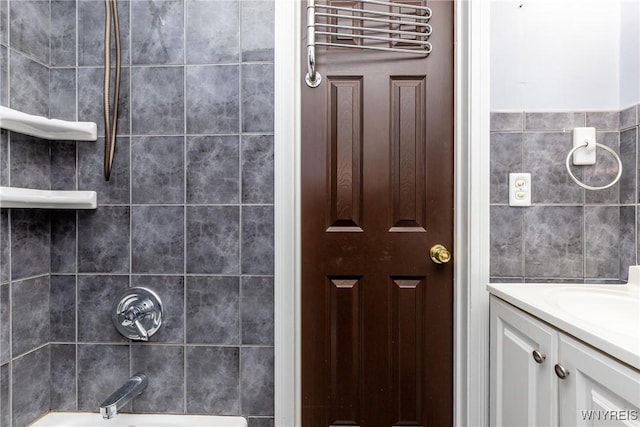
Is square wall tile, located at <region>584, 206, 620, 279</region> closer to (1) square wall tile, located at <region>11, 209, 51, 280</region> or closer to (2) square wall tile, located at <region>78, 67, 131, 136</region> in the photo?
(2) square wall tile, located at <region>78, 67, 131, 136</region>

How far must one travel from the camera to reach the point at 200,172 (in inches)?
50.1

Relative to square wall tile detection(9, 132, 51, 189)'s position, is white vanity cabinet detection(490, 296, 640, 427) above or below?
below

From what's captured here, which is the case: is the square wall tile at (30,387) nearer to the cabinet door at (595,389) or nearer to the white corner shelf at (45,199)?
the white corner shelf at (45,199)

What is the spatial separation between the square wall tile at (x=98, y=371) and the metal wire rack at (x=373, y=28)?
1247mm

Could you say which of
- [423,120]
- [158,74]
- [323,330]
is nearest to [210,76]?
[158,74]

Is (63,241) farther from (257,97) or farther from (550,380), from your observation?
(550,380)

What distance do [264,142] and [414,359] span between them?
3.26 ft

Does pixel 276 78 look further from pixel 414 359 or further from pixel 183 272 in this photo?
pixel 414 359

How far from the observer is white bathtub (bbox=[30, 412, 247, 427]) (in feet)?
4.07

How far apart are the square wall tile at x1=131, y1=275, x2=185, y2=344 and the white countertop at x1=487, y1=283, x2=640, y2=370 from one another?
3.61ft

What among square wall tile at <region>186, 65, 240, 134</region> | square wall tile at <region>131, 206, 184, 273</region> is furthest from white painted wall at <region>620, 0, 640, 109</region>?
square wall tile at <region>131, 206, 184, 273</region>

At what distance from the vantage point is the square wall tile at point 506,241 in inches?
48.8

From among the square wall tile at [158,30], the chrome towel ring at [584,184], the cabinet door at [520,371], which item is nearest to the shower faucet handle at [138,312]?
the square wall tile at [158,30]

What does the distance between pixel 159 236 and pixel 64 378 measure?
64 centimetres
